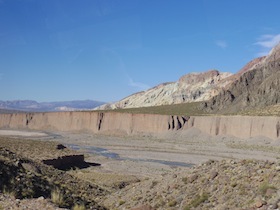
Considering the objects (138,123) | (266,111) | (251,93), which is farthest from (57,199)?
(251,93)

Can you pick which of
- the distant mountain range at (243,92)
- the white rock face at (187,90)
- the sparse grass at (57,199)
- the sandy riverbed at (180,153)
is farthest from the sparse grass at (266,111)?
the white rock face at (187,90)

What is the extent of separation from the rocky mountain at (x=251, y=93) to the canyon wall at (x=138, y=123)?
17.8 m

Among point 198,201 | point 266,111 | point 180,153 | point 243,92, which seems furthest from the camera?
point 243,92

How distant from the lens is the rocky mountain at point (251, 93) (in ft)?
294

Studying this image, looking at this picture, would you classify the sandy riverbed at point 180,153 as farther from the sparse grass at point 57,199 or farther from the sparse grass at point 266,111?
the sparse grass at point 57,199

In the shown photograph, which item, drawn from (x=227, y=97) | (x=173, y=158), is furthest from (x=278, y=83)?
(x=173, y=158)

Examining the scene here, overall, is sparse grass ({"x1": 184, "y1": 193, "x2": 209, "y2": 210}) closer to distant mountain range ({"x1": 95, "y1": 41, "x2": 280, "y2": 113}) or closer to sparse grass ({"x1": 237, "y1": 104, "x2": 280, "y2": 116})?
sparse grass ({"x1": 237, "y1": 104, "x2": 280, "y2": 116})

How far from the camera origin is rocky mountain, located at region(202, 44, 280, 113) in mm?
89750

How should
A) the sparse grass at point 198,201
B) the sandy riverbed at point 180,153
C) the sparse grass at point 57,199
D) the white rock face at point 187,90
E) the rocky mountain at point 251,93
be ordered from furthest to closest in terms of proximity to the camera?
the white rock face at point 187,90
the rocky mountain at point 251,93
the sandy riverbed at point 180,153
the sparse grass at point 198,201
the sparse grass at point 57,199

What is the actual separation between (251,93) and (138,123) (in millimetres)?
28188

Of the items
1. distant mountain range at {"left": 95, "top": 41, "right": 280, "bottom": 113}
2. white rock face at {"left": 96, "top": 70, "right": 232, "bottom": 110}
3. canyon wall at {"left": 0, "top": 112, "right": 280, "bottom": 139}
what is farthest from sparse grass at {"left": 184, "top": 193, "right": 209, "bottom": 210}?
white rock face at {"left": 96, "top": 70, "right": 232, "bottom": 110}

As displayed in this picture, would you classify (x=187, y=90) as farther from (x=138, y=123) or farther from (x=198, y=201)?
(x=198, y=201)

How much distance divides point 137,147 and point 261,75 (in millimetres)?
59677

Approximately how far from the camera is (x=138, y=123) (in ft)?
296
